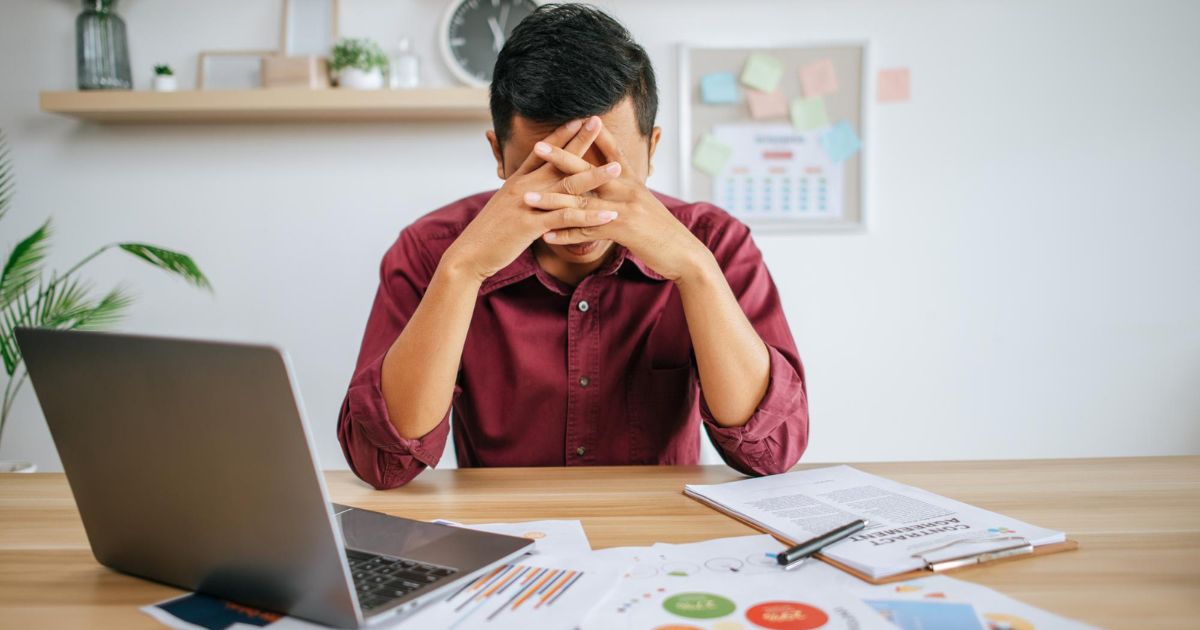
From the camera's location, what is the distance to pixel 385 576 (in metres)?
0.63

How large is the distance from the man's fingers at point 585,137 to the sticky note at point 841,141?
1380 mm

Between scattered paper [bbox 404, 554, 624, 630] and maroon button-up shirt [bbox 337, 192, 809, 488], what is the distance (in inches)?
21.0

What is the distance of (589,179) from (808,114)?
141 cm

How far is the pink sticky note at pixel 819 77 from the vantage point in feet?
7.18

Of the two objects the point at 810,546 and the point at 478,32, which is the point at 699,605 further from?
the point at 478,32

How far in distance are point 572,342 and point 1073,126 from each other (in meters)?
1.79

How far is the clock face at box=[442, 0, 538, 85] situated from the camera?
6.97 ft

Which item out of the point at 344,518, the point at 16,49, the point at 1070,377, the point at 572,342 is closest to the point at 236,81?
the point at 16,49

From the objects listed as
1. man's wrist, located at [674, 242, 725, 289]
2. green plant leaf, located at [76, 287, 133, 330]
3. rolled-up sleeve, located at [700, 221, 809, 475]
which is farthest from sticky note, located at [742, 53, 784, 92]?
green plant leaf, located at [76, 287, 133, 330]

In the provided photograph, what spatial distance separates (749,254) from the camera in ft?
4.09

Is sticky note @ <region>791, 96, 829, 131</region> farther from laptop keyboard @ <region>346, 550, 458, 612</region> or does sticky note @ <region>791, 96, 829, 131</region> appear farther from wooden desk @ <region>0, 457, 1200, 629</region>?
laptop keyboard @ <region>346, 550, 458, 612</region>

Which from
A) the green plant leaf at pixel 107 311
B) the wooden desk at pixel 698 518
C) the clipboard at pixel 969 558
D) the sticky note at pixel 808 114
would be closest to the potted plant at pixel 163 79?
the green plant leaf at pixel 107 311

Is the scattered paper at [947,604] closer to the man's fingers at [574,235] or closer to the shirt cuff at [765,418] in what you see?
the shirt cuff at [765,418]

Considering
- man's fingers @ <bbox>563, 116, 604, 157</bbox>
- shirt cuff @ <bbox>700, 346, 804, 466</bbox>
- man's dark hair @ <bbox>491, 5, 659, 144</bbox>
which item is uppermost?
man's dark hair @ <bbox>491, 5, 659, 144</bbox>
